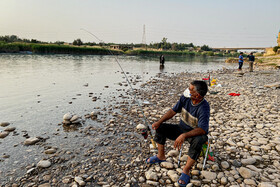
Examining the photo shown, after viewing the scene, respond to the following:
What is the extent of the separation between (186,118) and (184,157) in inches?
42.4

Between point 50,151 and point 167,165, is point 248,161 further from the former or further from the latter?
point 50,151

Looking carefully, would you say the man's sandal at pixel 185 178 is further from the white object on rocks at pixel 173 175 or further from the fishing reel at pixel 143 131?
the fishing reel at pixel 143 131

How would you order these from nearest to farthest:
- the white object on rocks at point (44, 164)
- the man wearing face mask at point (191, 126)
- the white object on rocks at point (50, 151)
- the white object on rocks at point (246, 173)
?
the man wearing face mask at point (191, 126) → the white object on rocks at point (246, 173) → the white object on rocks at point (44, 164) → the white object on rocks at point (50, 151)

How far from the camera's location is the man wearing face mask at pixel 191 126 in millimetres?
3143

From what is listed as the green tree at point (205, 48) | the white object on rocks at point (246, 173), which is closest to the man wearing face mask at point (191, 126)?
the white object on rocks at point (246, 173)

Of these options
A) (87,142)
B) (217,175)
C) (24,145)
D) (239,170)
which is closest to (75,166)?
(87,142)

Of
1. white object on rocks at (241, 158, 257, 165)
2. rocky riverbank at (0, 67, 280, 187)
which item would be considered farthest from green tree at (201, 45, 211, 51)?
white object on rocks at (241, 158, 257, 165)

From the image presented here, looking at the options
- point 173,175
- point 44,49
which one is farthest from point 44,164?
point 44,49

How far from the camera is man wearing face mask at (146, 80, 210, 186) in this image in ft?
10.3

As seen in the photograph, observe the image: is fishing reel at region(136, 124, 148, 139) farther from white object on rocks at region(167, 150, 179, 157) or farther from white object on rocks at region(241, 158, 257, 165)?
white object on rocks at region(241, 158, 257, 165)

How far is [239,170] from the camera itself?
350 cm

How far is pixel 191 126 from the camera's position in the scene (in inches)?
139

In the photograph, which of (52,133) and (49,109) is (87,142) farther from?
(49,109)

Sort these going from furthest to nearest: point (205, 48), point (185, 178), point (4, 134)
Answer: point (205, 48), point (4, 134), point (185, 178)
